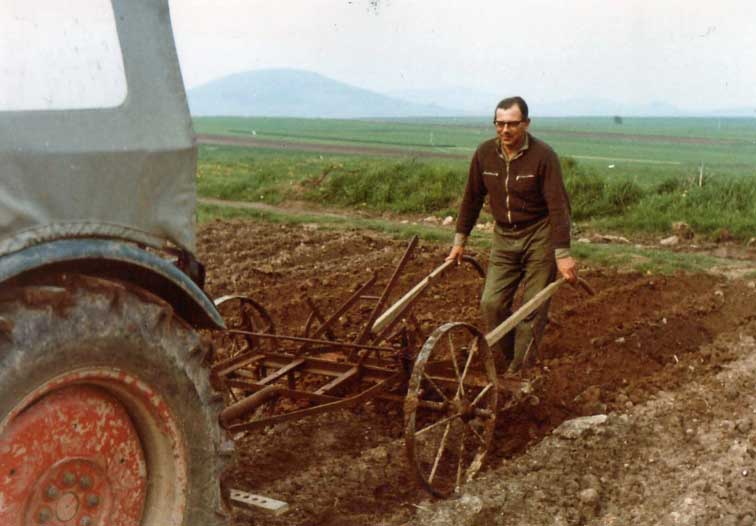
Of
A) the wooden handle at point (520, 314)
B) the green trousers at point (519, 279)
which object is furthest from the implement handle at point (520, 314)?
the green trousers at point (519, 279)

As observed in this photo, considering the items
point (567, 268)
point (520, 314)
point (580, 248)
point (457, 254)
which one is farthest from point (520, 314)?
point (580, 248)

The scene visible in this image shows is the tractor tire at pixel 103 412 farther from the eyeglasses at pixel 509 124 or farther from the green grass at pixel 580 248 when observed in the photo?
the green grass at pixel 580 248

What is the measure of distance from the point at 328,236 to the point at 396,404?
20.7 feet

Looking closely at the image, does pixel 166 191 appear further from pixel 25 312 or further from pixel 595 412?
pixel 595 412

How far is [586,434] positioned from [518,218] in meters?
1.62

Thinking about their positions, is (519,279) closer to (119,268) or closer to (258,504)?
(258,504)

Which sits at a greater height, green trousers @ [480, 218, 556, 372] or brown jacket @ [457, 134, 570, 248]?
brown jacket @ [457, 134, 570, 248]

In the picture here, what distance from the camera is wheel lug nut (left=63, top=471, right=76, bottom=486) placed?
3.07 metres

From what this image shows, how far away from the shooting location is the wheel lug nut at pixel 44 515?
9.77 ft

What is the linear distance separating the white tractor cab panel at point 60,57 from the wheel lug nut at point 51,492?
115cm

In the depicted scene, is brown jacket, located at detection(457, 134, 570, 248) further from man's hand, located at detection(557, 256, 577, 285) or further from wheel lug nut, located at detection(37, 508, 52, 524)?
wheel lug nut, located at detection(37, 508, 52, 524)

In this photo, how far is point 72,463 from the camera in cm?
309

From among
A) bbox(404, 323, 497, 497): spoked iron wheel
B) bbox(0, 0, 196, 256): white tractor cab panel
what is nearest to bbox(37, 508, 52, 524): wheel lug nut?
bbox(0, 0, 196, 256): white tractor cab panel

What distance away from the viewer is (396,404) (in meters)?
6.34
